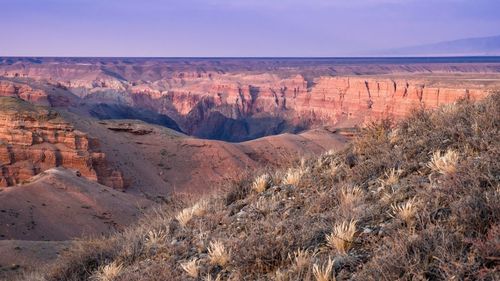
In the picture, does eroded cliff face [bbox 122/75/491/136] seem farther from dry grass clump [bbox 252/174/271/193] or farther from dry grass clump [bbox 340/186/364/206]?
dry grass clump [bbox 340/186/364/206]

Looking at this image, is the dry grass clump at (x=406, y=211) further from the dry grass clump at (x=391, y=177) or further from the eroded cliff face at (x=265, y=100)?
the eroded cliff face at (x=265, y=100)

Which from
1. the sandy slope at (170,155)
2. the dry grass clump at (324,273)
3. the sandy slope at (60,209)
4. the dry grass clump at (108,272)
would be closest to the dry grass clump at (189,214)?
the dry grass clump at (108,272)

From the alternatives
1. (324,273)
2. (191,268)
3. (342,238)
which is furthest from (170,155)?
(324,273)

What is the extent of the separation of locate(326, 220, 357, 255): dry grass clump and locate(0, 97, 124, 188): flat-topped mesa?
26.5 metres

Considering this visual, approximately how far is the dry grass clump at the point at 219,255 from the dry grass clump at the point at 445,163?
2.37m

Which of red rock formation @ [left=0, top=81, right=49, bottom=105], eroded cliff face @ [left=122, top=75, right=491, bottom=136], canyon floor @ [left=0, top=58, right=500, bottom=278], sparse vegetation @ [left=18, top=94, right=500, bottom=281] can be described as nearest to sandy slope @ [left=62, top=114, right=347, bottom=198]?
canyon floor @ [left=0, top=58, right=500, bottom=278]

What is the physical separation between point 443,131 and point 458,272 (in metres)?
3.66

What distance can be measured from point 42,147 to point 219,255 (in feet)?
89.5

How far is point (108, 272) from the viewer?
19.0 feet

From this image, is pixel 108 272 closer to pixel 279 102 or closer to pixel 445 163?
pixel 445 163

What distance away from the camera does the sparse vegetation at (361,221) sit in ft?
13.0

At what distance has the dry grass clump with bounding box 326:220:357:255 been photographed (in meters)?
4.57

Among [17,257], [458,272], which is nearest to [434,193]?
[458,272]

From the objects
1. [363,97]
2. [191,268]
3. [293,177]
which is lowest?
[363,97]
